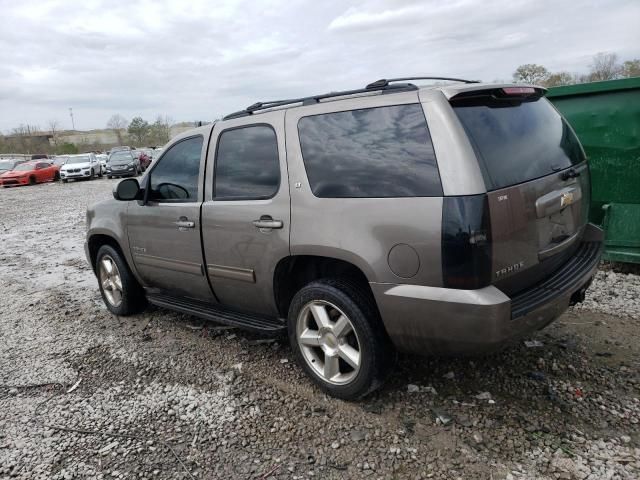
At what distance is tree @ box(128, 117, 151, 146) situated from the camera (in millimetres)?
69250

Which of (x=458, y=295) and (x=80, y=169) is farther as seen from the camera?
(x=80, y=169)

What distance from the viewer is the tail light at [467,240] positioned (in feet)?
7.77

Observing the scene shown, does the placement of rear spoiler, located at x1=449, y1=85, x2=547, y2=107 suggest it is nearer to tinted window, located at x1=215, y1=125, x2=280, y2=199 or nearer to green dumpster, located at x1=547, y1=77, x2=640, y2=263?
tinted window, located at x1=215, y1=125, x2=280, y2=199

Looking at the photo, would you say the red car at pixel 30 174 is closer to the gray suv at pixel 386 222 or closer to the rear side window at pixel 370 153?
the gray suv at pixel 386 222

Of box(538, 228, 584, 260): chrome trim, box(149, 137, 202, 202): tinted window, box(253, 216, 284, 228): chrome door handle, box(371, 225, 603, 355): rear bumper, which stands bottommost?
box(371, 225, 603, 355): rear bumper

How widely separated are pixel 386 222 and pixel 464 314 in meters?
0.63

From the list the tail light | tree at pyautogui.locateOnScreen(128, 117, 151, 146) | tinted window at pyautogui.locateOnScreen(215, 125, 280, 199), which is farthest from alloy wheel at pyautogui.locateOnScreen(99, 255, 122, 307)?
tree at pyautogui.locateOnScreen(128, 117, 151, 146)

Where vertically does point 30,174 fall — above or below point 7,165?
below

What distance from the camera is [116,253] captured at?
479 cm

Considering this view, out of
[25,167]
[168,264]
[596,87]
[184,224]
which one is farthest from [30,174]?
[596,87]

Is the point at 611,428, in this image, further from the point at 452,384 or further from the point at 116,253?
the point at 116,253

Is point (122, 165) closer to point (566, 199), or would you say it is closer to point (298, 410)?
point (298, 410)

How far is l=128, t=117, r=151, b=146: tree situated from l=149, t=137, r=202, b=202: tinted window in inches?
2790

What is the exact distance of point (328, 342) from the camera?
122 inches
